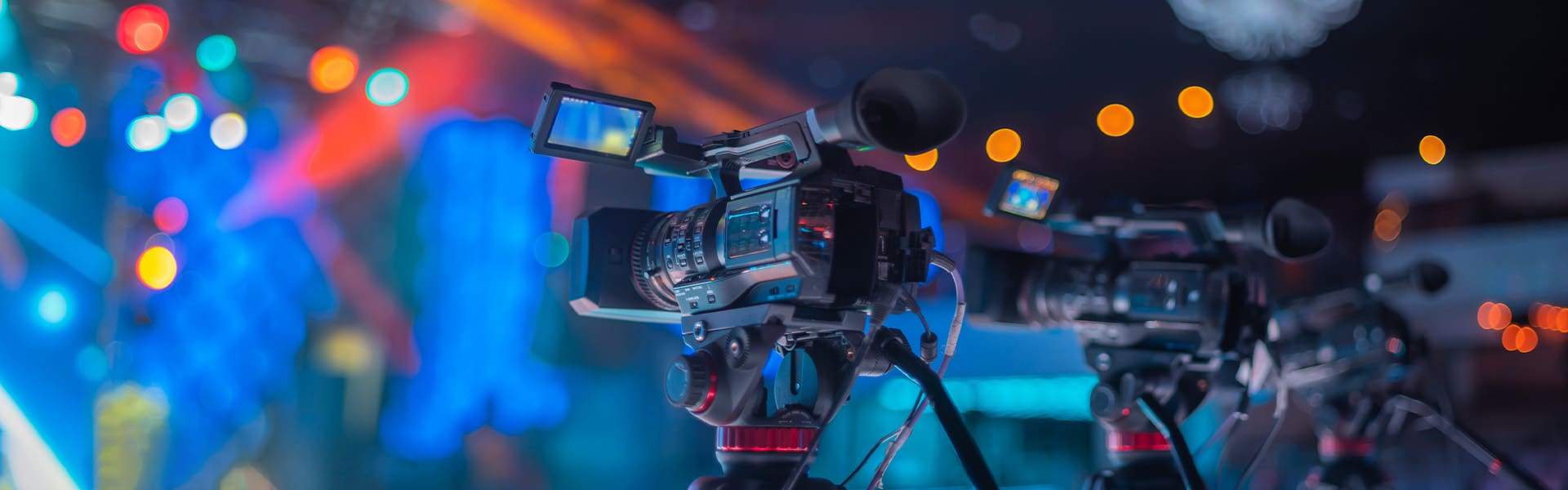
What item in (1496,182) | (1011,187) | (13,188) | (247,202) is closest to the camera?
(1011,187)

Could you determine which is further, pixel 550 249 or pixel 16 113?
pixel 550 249

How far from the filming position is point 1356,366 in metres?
2.15

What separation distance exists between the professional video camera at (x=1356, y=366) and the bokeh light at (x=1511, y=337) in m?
3.12

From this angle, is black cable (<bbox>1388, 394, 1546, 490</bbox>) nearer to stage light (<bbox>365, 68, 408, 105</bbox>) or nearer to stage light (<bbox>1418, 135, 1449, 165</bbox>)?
stage light (<bbox>1418, 135, 1449, 165</bbox>)

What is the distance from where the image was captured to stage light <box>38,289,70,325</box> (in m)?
3.61

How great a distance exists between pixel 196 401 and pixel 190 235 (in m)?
0.68

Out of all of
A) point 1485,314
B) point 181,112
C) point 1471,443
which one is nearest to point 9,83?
point 181,112

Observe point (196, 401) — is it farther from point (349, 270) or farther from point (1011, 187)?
point (1011, 187)

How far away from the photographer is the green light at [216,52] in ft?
13.5

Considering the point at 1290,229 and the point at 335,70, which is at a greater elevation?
the point at 335,70

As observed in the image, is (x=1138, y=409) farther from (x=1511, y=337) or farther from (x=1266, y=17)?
(x=1511, y=337)

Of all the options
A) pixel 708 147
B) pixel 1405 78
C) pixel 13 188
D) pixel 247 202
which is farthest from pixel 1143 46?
pixel 13 188

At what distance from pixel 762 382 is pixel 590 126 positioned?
1.29 feet

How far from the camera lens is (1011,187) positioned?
1.71 meters
